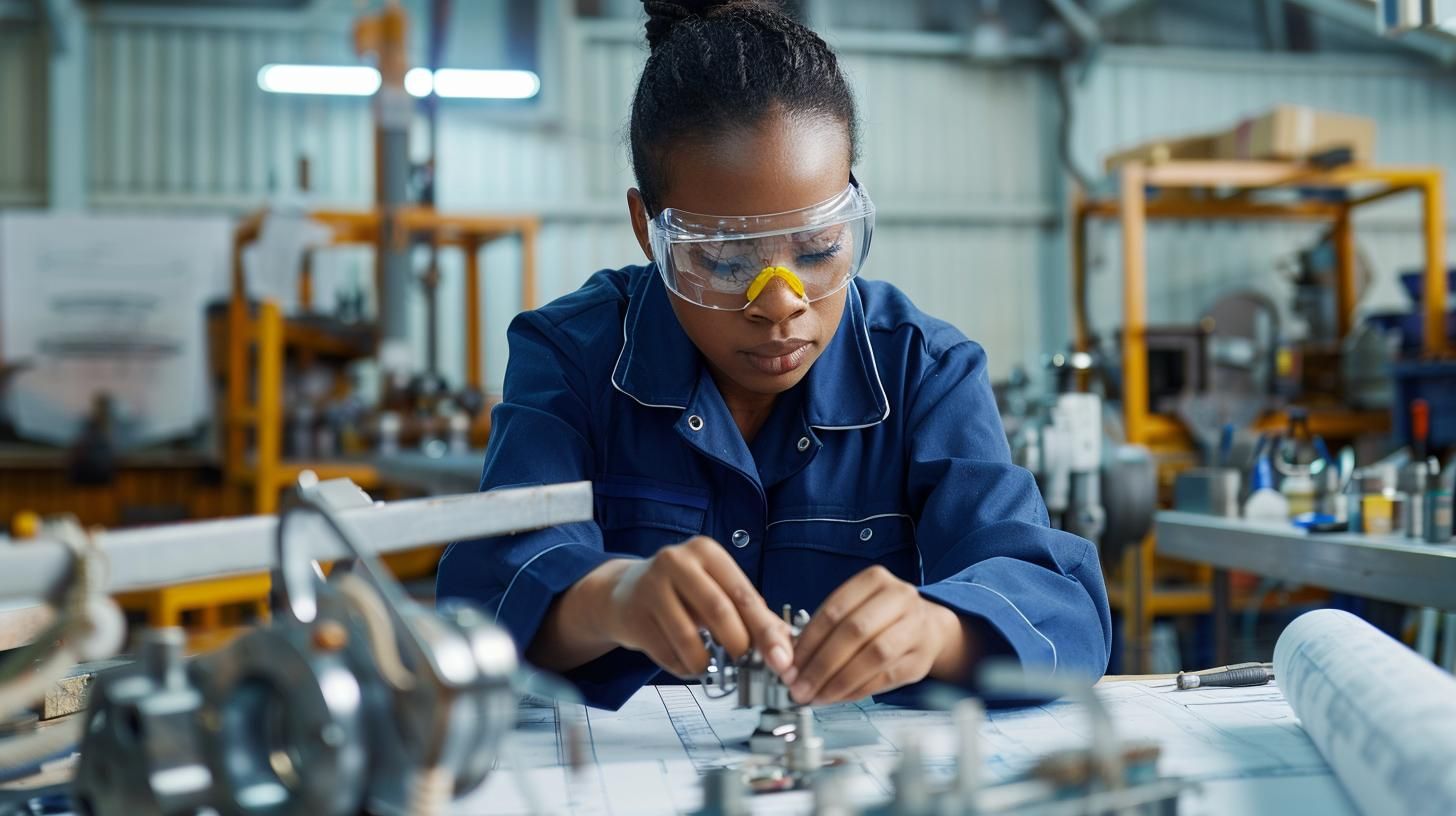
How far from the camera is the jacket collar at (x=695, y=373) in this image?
1.29 metres

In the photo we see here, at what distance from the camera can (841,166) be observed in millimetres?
1171

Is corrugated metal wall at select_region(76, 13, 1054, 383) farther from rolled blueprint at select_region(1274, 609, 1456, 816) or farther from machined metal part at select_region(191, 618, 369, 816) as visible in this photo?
machined metal part at select_region(191, 618, 369, 816)

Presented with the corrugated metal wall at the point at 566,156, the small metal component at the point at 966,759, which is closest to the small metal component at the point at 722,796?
Result: the small metal component at the point at 966,759

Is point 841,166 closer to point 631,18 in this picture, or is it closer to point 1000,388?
point 1000,388

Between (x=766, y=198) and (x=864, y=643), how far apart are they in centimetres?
43

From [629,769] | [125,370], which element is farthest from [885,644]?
[125,370]

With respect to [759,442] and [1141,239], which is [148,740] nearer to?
[759,442]

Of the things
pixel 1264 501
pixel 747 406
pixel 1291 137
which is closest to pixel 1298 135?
pixel 1291 137

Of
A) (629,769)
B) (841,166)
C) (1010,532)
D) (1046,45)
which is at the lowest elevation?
(629,769)

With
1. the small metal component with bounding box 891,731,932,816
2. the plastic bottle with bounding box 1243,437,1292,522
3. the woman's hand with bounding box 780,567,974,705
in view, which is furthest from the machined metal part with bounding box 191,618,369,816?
the plastic bottle with bounding box 1243,437,1292,522

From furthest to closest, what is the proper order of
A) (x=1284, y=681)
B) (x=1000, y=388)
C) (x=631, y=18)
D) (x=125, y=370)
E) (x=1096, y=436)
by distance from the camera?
(x=631, y=18), (x=125, y=370), (x=1000, y=388), (x=1096, y=436), (x=1284, y=681)

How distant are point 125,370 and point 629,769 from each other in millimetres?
4660

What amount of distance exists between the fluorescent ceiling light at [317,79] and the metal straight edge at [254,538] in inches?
255

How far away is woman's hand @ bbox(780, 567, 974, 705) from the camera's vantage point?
871 millimetres
